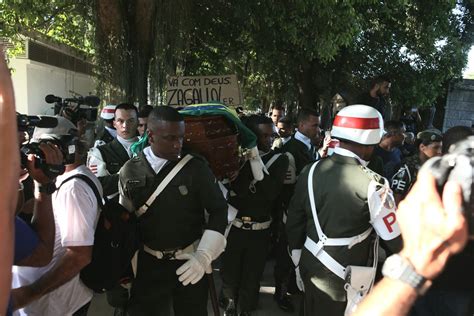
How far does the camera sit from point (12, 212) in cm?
84

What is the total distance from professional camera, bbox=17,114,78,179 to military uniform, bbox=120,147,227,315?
0.52 metres

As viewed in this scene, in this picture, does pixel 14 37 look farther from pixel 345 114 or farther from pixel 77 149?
pixel 345 114

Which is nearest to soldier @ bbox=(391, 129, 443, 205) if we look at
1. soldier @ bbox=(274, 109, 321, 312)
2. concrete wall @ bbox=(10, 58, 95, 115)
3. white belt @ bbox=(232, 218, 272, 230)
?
soldier @ bbox=(274, 109, 321, 312)

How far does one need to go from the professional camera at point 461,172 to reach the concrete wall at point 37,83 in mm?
17003

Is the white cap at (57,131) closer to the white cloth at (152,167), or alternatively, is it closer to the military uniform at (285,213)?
the white cloth at (152,167)

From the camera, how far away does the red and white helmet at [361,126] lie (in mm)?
2641

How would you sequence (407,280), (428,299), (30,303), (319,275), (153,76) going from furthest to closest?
(153,76) → (319,275) → (428,299) → (30,303) → (407,280)

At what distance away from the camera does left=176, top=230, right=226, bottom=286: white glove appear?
2.45 metres

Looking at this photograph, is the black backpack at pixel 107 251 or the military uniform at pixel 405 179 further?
the military uniform at pixel 405 179

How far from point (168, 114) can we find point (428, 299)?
6.67 feet

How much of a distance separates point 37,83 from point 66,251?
19954 mm

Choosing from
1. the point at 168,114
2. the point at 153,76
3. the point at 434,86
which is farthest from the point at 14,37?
the point at 434,86

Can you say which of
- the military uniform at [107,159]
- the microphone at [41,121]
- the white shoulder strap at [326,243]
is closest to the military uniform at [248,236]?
the white shoulder strap at [326,243]

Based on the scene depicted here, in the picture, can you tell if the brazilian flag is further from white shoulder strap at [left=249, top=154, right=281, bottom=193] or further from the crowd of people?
white shoulder strap at [left=249, top=154, right=281, bottom=193]
